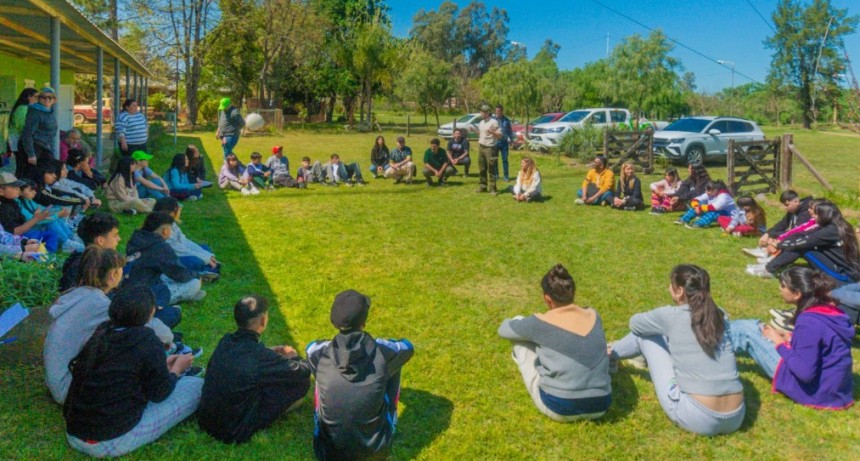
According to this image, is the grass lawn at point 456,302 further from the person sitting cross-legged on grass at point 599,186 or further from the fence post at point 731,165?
the fence post at point 731,165

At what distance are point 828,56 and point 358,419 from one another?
8.80 metres

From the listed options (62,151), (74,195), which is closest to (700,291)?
(74,195)

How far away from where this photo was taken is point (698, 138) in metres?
18.8

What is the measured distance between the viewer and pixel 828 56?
8891mm

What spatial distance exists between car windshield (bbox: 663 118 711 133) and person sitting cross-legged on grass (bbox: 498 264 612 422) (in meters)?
17.2

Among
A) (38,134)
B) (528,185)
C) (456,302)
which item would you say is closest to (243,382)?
(456,302)

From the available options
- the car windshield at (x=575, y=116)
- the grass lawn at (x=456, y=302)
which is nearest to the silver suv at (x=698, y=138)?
the car windshield at (x=575, y=116)

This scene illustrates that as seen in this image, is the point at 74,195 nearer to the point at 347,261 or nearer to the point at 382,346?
the point at 347,261

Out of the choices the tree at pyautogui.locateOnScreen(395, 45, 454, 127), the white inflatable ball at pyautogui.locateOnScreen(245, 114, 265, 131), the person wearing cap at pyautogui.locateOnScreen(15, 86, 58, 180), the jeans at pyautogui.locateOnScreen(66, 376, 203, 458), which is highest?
the tree at pyautogui.locateOnScreen(395, 45, 454, 127)

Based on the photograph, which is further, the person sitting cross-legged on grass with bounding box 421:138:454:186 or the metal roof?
the person sitting cross-legged on grass with bounding box 421:138:454:186

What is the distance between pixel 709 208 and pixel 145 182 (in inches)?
343

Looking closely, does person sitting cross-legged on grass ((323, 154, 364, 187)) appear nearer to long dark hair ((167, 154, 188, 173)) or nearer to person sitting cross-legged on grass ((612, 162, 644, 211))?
long dark hair ((167, 154, 188, 173))

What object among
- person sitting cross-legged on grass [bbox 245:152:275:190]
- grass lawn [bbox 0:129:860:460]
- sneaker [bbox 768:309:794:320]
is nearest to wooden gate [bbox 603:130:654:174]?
grass lawn [bbox 0:129:860:460]

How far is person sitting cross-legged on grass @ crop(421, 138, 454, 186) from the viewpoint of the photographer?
14047 millimetres
